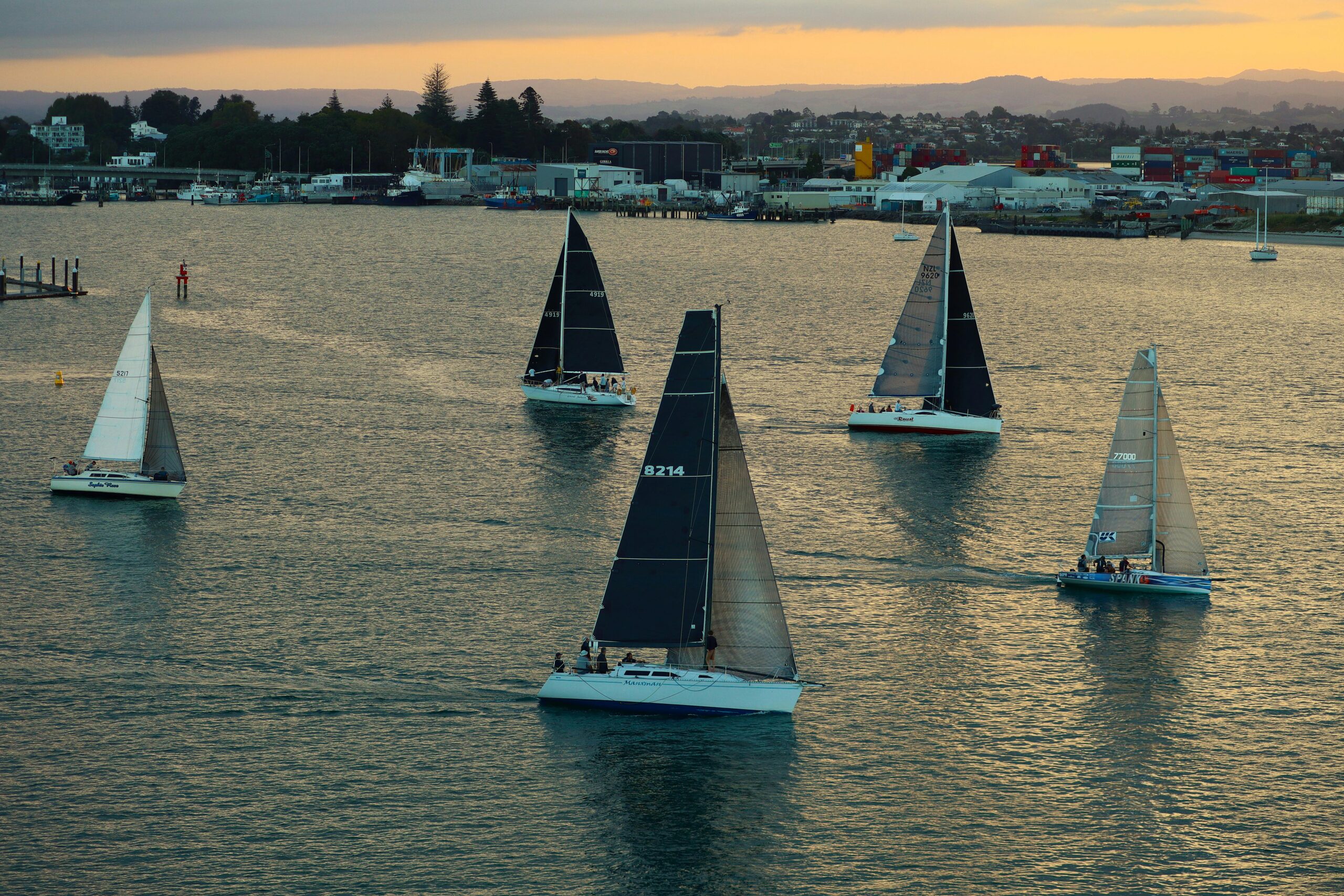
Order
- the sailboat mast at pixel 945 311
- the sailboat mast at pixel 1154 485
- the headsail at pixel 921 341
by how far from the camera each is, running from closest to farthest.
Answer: the sailboat mast at pixel 1154 485 → the sailboat mast at pixel 945 311 → the headsail at pixel 921 341

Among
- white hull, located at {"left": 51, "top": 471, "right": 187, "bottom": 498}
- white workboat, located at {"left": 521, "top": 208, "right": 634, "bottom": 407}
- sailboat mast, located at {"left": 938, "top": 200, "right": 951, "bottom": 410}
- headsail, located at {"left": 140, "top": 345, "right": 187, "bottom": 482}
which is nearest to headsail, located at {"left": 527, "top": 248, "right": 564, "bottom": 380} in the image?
white workboat, located at {"left": 521, "top": 208, "right": 634, "bottom": 407}

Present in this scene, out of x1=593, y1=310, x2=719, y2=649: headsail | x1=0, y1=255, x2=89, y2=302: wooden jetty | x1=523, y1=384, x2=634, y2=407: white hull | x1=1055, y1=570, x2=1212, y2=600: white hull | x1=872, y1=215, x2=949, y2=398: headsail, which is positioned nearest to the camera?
x1=593, y1=310, x2=719, y2=649: headsail

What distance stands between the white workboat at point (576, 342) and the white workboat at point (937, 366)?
43.7 feet

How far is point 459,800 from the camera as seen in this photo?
3266 centimetres

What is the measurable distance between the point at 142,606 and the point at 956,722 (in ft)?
79.9

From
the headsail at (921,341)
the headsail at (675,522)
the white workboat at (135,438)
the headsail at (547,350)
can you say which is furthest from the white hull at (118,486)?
the headsail at (921,341)

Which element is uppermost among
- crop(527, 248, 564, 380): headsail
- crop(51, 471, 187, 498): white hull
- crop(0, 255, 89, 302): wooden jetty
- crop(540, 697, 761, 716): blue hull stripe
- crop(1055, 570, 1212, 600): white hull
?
crop(0, 255, 89, 302): wooden jetty

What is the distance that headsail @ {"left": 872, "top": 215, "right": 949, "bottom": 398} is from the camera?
6881cm

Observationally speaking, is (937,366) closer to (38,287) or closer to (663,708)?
(663,708)

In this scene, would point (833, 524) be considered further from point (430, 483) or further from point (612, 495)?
point (430, 483)

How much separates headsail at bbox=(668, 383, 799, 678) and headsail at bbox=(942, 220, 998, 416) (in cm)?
3498

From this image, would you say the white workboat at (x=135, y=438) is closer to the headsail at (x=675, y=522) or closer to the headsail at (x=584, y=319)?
the headsail at (x=584, y=319)

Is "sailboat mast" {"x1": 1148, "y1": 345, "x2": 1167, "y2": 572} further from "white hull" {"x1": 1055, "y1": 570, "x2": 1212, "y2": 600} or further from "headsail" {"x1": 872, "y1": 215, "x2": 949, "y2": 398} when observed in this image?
"headsail" {"x1": 872, "y1": 215, "x2": 949, "y2": 398}

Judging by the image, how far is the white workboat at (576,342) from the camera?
7438cm
